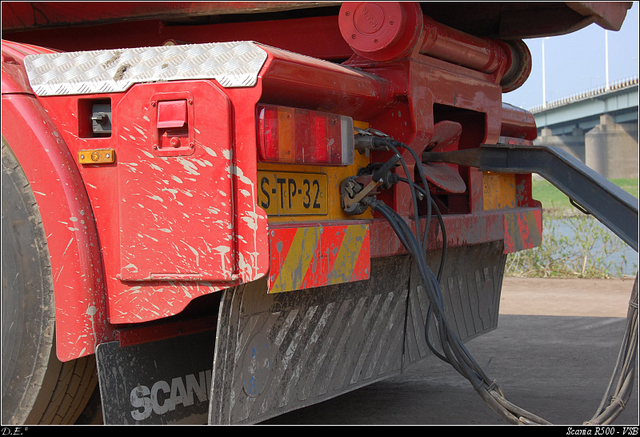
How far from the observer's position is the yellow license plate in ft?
7.05

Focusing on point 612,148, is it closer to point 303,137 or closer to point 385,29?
point 385,29

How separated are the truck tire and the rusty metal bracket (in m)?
1.62

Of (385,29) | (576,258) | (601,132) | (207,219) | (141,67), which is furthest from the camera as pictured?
(601,132)

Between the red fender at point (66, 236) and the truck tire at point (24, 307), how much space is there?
5 cm

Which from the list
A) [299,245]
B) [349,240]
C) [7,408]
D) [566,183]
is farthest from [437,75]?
[7,408]

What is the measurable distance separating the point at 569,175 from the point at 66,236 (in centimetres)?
181

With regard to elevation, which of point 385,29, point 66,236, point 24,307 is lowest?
point 24,307

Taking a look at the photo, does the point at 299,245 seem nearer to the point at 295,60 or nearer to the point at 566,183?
the point at 295,60

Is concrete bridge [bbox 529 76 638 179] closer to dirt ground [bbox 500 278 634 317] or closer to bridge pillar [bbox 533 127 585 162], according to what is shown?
bridge pillar [bbox 533 127 585 162]

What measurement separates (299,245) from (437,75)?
1220 mm

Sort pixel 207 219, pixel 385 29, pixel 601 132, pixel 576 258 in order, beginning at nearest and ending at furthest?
pixel 207 219 < pixel 385 29 < pixel 576 258 < pixel 601 132

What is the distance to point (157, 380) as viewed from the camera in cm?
230

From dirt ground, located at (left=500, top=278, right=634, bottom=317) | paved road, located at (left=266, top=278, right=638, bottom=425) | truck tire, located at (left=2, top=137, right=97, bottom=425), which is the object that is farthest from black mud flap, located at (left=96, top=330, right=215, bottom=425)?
dirt ground, located at (left=500, top=278, right=634, bottom=317)

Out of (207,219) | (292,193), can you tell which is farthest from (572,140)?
(207,219)
